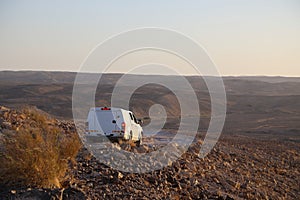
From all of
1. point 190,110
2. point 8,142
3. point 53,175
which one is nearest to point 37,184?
point 53,175

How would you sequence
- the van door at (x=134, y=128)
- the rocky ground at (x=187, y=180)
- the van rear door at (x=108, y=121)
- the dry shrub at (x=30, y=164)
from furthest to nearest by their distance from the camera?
the van door at (x=134, y=128)
the van rear door at (x=108, y=121)
the rocky ground at (x=187, y=180)
the dry shrub at (x=30, y=164)

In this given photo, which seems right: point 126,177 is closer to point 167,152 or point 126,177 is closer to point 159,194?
point 159,194

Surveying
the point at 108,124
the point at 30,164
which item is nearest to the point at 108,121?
the point at 108,124

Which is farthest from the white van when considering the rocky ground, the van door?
the rocky ground

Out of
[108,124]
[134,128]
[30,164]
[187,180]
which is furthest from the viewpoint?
[134,128]

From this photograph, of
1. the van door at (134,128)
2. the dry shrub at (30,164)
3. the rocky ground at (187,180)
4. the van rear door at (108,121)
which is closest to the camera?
the dry shrub at (30,164)

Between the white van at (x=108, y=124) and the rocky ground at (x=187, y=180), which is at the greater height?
the white van at (x=108, y=124)

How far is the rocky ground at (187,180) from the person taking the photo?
9425mm

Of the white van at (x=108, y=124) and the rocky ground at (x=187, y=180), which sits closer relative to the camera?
the rocky ground at (x=187, y=180)

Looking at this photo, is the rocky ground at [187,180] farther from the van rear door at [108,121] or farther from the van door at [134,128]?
the van door at [134,128]

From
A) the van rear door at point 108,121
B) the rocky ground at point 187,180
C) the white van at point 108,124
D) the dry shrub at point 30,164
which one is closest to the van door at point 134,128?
the white van at point 108,124

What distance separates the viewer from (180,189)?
1107cm

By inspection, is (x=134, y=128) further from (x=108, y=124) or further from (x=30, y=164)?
(x=30, y=164)

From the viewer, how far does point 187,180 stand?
39.2ft
